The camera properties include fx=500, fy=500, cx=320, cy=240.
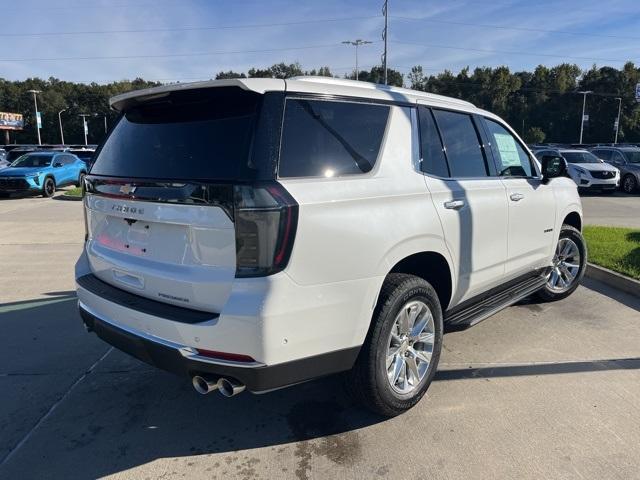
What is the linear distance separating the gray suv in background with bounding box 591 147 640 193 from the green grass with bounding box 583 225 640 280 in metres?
11.6

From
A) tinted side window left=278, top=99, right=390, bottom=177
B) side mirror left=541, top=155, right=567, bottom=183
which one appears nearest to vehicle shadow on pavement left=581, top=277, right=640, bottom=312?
side mirror left=541, top=155, right=567, bottom=183

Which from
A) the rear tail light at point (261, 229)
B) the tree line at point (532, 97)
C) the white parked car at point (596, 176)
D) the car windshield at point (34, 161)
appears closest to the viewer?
the rear tail light at point (261, 229)

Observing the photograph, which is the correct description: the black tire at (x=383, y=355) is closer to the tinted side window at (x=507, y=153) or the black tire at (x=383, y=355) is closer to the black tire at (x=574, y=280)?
the tinted side window at (x=507, y=153)

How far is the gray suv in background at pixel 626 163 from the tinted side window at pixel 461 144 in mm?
18069

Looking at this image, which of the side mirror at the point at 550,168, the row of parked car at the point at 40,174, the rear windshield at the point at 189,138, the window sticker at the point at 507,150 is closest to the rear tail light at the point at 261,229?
the rear windshield at the point at 189,138

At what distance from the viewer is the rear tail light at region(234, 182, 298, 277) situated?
7.65 feet

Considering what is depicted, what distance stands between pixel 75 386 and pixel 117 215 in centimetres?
150

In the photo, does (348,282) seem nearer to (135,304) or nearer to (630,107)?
(135,304)

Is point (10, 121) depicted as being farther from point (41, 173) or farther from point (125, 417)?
point (125, 417)

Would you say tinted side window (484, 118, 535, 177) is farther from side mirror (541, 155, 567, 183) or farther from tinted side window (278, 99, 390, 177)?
tinted side window (278, 99, 390, 177)

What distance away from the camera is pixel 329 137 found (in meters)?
2.75

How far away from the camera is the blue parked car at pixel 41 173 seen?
1698 centimetres

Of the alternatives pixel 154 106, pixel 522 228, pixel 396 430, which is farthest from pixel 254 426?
pixel 522 228

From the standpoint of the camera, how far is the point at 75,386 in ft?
11.9
